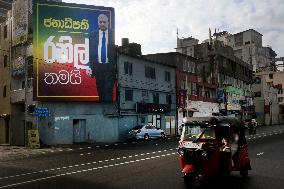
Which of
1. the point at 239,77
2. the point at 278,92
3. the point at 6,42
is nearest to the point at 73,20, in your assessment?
the point at 6,42

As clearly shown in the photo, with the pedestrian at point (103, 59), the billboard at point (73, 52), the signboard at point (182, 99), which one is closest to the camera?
the billboard at point (73, 52)

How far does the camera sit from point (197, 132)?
1291cm

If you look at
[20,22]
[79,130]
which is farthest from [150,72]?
[20,22]

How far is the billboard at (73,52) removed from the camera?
116 ft

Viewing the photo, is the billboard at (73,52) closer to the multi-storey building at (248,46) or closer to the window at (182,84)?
the window at (182,84)

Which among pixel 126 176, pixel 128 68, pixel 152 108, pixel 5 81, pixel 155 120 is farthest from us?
pixel 155 120

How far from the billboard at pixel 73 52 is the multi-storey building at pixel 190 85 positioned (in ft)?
48.9

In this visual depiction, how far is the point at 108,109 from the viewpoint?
3891cm

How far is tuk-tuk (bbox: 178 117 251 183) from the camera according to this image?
1185 cm

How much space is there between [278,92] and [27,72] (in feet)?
298

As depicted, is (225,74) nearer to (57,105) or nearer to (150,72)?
(150,72)

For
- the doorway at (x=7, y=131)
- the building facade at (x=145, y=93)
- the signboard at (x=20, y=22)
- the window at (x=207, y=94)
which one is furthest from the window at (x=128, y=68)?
the window at (x=207, y=94)

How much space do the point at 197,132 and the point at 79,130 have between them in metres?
25.4

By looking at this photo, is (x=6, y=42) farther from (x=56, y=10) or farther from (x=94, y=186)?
(x=94, y=186)
